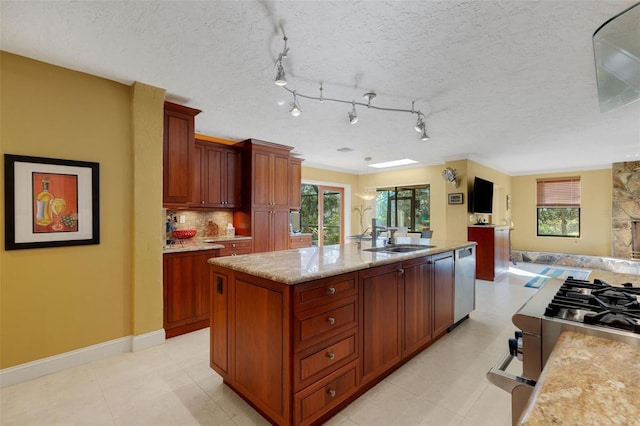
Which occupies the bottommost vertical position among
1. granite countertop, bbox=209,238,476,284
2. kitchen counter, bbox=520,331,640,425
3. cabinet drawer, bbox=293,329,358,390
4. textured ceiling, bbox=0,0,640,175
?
cabinet drawer, bbox=293,329,358,390

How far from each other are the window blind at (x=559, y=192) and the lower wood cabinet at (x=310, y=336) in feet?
25.2

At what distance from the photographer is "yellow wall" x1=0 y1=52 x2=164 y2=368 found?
88.8 inches

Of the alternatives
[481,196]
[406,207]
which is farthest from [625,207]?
[406,207]

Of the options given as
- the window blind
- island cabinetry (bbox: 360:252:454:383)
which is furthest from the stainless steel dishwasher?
the window blind

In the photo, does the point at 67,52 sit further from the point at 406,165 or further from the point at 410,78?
the point at 406,165

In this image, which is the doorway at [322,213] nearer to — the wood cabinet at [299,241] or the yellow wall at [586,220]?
the wood cabinet at [299,241]

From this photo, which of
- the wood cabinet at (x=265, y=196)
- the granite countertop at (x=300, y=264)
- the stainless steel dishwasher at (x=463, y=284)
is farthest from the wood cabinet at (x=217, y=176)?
the stainless steel dishwasher at (x=463, y=284)

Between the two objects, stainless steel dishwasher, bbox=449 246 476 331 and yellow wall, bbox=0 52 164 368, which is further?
stainless steel dishwasher, bbox=449 246 476 331

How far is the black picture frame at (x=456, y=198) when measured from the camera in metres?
5.98

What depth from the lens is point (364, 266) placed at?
197cm

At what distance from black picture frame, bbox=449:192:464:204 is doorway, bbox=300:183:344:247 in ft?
9.28

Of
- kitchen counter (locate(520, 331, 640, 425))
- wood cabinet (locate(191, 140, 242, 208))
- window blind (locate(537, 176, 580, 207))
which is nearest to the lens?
kitchen counter (locate(520, 331, 640, 425))

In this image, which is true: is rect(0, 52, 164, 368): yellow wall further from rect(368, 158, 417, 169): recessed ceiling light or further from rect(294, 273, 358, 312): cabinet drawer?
rect(368, 158, 417, 169): recessed ceiling light

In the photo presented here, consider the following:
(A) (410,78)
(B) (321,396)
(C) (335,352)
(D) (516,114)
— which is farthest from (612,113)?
(B) (321,396)
